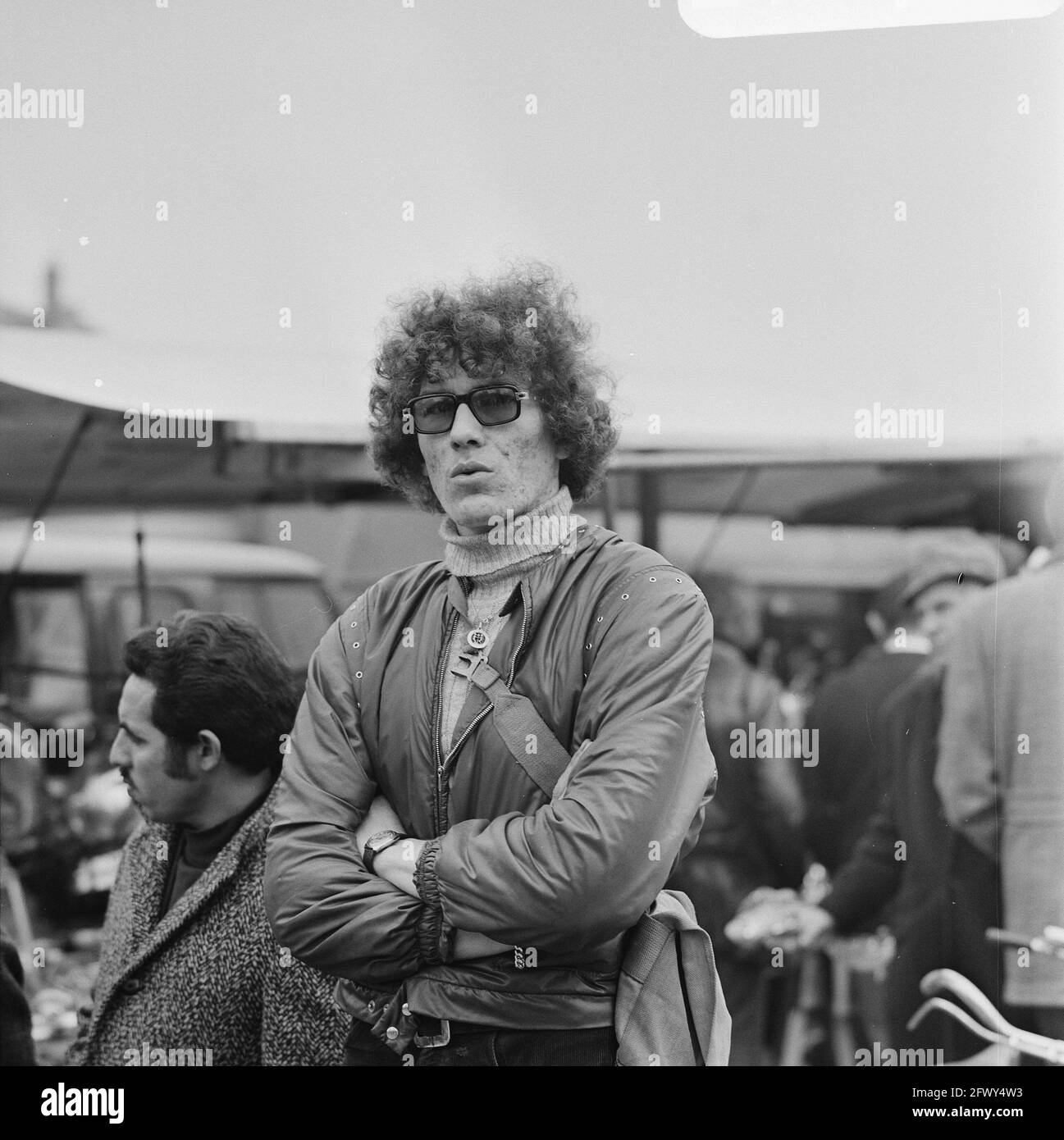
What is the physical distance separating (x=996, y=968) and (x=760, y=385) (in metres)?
1.42

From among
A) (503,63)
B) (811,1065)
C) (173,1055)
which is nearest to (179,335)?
(503,63)

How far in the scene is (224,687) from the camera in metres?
2.76

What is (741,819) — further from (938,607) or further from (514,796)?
(514,796)

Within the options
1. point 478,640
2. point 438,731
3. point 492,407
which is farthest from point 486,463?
point 438,731

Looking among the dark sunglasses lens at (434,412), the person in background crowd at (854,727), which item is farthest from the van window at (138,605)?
the person in background crowd at (854,727)

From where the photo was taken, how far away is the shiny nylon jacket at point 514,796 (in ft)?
6.77

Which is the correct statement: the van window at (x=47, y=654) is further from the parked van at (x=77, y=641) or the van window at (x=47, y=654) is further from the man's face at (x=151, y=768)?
the man's face at (x=151, y=768)

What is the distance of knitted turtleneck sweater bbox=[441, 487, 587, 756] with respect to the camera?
7.84ft

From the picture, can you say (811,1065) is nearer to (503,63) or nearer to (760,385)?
(760,385)

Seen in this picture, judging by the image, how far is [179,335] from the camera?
2.96m

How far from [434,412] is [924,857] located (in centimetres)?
→ 154

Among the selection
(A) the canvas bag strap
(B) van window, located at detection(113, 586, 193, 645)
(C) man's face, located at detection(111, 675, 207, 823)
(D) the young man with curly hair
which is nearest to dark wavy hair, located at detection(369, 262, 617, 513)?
(D) the young man with curly hair

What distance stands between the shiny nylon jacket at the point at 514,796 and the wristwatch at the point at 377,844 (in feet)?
0.11

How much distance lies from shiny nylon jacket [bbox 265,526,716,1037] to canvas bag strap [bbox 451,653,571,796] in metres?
0.02
